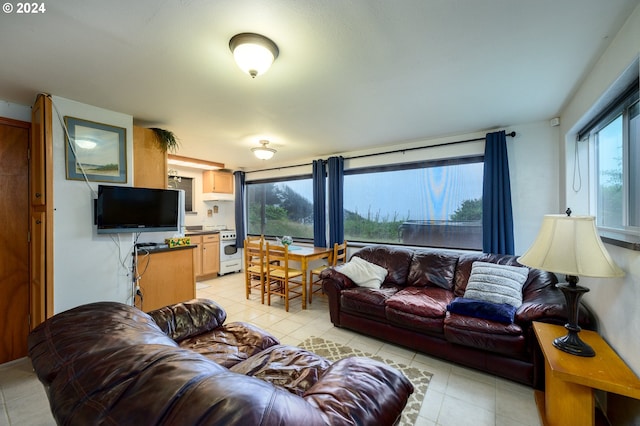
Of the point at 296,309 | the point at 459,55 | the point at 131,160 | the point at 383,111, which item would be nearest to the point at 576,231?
the point at 459,55

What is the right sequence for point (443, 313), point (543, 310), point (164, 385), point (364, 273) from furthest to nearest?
Answer: point (364, 273), point (443, 313), point (543, 310), point (164, 385)

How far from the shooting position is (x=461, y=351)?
7.42 ft

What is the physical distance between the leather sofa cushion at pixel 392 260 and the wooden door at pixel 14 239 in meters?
3.71

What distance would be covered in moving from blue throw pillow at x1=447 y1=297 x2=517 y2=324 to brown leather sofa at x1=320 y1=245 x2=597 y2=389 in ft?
0.11

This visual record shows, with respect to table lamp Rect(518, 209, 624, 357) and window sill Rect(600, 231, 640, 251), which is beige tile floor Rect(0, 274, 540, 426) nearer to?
table lamp Rect(518, 209, 624, 357)

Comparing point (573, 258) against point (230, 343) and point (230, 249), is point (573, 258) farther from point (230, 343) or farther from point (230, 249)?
point (230, 249)

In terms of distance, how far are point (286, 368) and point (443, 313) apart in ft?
5.41

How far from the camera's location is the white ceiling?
135 centimetres

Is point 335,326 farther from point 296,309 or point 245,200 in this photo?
point 245,200

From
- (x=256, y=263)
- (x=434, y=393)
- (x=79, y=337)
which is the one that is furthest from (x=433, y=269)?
(x=79, y=337)

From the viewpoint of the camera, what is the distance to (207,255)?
5.29m

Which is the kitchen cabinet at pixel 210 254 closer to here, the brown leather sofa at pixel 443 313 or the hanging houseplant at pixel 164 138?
the hanging houseplant at pixel 164 138

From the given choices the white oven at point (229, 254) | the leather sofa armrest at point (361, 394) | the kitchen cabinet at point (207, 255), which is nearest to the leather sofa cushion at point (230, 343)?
the leather sofa armrest at point (361, 394)

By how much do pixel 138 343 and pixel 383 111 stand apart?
2.74 meters
